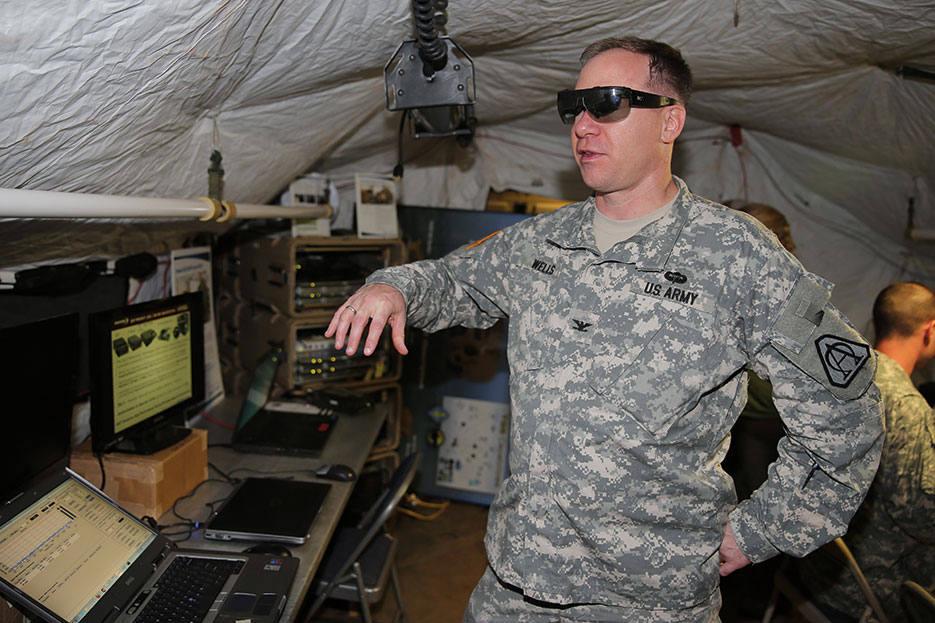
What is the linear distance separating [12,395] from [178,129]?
0.72 m

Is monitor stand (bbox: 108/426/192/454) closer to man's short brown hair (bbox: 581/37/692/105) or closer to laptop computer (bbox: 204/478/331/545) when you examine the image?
laptop computer (bbox: 204/478/331/545)

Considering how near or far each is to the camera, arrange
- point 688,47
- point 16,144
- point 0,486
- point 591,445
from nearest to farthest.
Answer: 1. point 16,144
2. point 0,486
3. point 591,445
4. point 688,47

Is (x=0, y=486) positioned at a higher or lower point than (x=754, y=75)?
lower

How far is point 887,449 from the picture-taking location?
6.27 feet

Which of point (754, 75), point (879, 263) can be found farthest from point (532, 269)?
point (879, 263)

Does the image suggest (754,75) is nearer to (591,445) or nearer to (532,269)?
(532,269)

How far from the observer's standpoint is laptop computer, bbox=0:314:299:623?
3.79ft

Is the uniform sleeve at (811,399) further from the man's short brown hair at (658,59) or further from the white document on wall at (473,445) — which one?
the white document on wall at (473,445)

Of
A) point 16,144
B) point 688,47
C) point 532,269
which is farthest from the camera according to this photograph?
point 688,47

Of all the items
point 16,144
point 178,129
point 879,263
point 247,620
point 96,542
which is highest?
point 178,129

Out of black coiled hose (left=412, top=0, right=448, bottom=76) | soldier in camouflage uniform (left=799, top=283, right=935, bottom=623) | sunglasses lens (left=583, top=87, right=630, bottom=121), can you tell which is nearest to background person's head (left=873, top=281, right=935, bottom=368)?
soldier in camouflage uniform (left=799, top=283, right=935, bottom=623)

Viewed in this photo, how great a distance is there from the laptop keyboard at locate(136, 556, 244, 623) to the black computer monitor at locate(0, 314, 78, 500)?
1.19 feet

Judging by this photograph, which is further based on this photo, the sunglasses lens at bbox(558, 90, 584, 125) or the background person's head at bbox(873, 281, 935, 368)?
the background person's head at bbox(873, 281, 935, 368)

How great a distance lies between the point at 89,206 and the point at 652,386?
3.89ft
